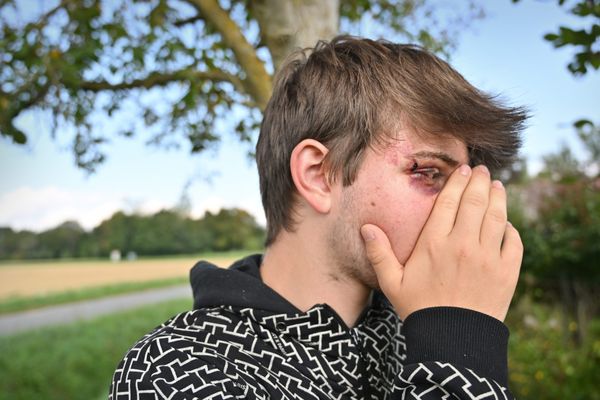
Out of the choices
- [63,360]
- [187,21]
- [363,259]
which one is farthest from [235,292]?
[63,360]

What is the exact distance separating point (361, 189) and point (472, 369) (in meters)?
0.54

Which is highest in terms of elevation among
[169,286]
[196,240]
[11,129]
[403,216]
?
[11,129]

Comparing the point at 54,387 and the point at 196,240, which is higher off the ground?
the point at 196,240

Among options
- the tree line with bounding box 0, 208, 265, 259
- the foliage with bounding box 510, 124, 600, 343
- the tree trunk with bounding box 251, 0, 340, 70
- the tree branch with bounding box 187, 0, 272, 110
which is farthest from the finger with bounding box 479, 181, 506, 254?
the tree line with bounding box 0, 208, 265, 259

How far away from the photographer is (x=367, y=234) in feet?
4.54

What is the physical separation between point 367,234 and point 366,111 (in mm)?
356

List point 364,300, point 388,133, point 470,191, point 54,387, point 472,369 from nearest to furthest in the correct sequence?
point 472,369 < point 470,191 < point 388,133 < point 364,300 < point 54,387

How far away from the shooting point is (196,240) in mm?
8367

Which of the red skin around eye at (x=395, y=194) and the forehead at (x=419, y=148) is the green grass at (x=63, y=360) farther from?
the forehead at (x=419, y=148)

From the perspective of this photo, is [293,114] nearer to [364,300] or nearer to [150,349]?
[364,300]

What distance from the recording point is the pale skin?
1234 millimetres

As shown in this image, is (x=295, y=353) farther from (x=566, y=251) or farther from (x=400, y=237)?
(x=566, y=251)

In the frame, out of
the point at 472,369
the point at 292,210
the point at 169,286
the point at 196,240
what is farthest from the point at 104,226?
the point at 472,369

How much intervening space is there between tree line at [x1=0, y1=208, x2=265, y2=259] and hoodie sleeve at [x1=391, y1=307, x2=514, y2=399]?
6.51m
